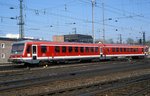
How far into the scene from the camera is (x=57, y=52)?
115 ft

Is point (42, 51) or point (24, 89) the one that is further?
point (42, 51)

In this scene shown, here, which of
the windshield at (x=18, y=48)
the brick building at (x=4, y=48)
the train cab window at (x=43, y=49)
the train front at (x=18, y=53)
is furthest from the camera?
the brick building at (x=4, y=48)

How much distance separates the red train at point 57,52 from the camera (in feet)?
103

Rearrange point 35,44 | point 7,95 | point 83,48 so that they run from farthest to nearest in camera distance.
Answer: point 83,48, point 35,44, point 7,95

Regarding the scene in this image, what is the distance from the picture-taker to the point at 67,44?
3716 centimetres

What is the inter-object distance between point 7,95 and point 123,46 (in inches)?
1576

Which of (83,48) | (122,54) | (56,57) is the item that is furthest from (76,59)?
(122,54)

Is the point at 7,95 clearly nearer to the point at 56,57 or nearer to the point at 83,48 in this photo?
the point at 56,57

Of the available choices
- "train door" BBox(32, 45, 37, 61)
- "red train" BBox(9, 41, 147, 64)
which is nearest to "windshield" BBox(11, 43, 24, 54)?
"red train" BBox(9, 41, 147, 64)

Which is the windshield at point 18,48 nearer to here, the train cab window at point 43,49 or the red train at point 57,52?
the red train at point 57,52

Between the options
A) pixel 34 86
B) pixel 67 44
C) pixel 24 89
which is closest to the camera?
pixel 24 89

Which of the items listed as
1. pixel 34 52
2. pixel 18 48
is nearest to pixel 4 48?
pixel 18 48

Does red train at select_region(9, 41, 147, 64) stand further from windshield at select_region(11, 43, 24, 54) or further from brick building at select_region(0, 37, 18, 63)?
brick building at select_region(0, 37, 18, 63)

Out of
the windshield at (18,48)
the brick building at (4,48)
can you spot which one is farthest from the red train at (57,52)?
the brick building at (4,48)
